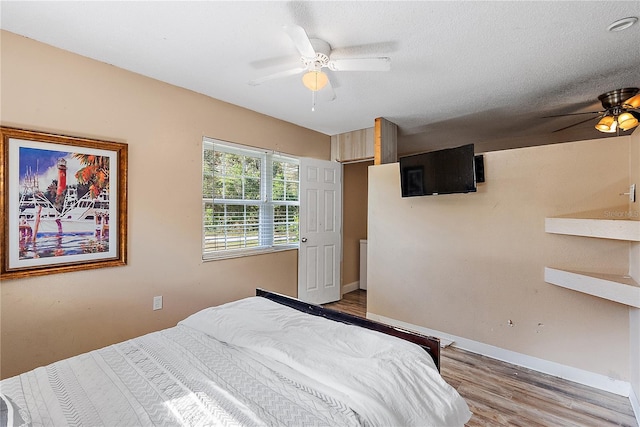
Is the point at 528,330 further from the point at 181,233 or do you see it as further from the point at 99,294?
the point at 99,294

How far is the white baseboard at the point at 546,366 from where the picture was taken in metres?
2.20

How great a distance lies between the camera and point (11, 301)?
1.97 metres

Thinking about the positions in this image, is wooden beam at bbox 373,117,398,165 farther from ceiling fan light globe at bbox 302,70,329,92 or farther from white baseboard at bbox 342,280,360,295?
white baseboard at bbox 342,280,360,295

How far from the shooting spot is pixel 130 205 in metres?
2.49

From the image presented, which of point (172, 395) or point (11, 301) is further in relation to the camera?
point (11, 301)

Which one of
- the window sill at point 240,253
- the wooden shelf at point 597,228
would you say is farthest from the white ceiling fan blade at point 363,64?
the window sill at point 240,253

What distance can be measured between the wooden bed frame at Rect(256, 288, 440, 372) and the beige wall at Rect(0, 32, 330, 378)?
1037 mm

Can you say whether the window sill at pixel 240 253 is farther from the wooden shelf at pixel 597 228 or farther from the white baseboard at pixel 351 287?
the wooden shelf at pixel 597 228

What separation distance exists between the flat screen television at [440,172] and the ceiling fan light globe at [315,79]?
1.42 meters

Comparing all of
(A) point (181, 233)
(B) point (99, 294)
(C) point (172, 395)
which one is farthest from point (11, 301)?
(C) point (172, 395)

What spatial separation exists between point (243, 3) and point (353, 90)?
1.38 m

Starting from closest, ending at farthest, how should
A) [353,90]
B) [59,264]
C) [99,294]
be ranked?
[59,264] < [99,294] < [353,90]

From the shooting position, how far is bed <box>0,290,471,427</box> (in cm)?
104

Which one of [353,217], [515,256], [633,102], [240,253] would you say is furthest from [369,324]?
[353,217]
